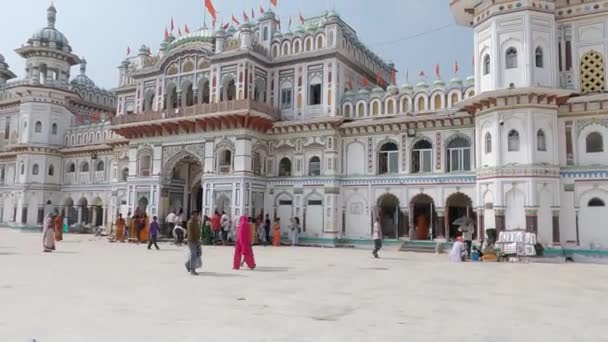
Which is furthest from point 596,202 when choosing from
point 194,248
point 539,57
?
point 194,248

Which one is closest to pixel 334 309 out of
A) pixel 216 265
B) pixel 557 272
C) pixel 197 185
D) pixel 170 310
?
pixel 170 310

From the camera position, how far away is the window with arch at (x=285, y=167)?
23.9 meters

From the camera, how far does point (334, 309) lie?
690cm

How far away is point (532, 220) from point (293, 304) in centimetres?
1214

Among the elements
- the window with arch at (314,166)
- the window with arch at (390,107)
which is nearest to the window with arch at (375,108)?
the window with arch at (390,107)

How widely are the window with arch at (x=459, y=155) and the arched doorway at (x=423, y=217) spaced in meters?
1.79

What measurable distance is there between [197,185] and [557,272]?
19277 mm

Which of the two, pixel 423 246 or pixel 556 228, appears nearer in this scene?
pixel 556 228

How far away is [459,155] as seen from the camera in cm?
2016

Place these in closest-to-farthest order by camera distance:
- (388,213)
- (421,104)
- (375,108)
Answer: (421,104) → (375,108) → (388,213)

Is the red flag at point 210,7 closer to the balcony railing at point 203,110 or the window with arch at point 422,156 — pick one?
the balcony railing at point 203,110

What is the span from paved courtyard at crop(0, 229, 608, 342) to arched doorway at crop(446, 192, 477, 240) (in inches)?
339

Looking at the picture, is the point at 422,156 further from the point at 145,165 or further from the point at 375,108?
the point at 145,165

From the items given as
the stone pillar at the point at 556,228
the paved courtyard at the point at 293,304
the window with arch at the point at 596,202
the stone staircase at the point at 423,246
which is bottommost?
the paved courtyard at the point at 293,304
